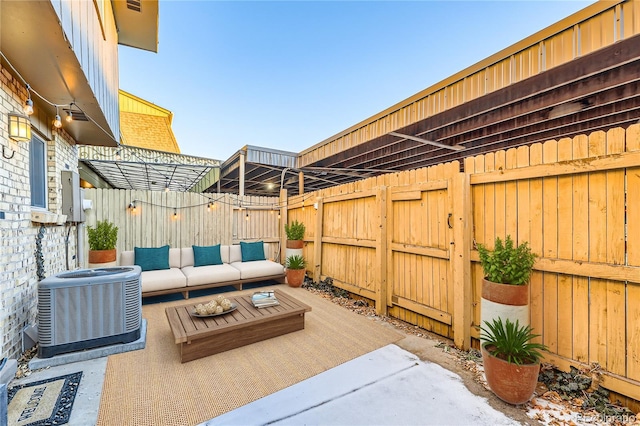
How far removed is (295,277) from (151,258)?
2967 mm

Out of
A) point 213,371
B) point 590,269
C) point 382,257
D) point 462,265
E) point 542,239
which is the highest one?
point 542,239

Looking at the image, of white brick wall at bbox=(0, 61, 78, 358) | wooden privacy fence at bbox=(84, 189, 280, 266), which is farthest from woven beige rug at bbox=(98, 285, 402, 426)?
wooden privacy fence at bbox=(84, 189, 280, 266)

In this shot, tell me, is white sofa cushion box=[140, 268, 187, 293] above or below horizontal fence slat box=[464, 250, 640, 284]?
below

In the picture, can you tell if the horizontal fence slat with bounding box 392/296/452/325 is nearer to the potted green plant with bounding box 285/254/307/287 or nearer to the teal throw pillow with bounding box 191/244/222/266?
the potted green plant with bounding box 285/254/307/287

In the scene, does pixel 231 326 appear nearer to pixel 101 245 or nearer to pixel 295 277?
pixel 295 277

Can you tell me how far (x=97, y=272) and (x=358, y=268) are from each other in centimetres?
395

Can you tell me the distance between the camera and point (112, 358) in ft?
9.70

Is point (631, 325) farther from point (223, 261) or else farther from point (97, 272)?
point (223, 261)

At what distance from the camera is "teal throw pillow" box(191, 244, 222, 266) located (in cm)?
574

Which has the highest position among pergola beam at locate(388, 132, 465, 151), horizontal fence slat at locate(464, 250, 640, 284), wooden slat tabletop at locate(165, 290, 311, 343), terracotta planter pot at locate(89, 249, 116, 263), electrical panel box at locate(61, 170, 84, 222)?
pergola beam at locate(388, 132, 465, 151)

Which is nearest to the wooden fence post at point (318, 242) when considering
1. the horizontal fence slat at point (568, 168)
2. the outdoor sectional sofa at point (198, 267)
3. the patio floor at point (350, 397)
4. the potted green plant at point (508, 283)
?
the outdoor sectional sofa at point (198, 267)

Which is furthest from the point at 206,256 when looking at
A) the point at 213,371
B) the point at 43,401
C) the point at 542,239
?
the point at 542,239

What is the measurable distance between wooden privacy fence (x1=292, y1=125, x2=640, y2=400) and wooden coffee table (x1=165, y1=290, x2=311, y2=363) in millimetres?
1632

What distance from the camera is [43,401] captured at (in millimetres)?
2217
